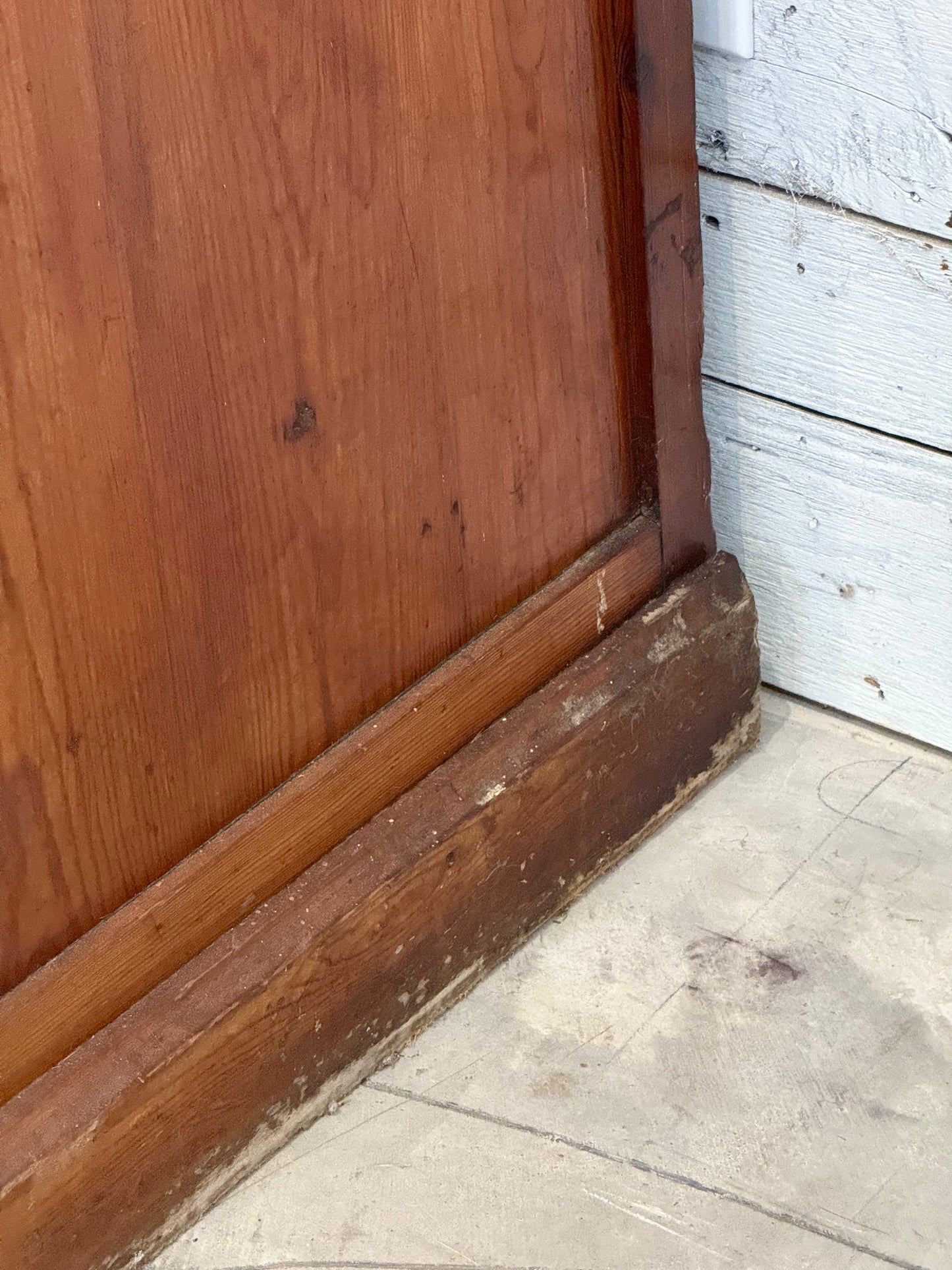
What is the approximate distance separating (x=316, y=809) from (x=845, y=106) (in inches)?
27.7

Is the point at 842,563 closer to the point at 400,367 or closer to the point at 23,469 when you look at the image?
the point at 400,367

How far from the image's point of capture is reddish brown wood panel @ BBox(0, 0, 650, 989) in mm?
988

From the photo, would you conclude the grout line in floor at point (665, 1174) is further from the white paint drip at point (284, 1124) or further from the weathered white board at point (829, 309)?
the weathered white board at point (829, 309)

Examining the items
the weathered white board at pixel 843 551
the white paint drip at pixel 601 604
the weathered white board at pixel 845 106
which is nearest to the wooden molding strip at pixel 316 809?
the white paint drip at pixel 601 604

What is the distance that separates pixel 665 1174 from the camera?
4.08 feet

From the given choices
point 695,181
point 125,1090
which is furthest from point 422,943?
point 695,181

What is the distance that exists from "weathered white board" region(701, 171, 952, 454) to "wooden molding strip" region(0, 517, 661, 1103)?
0.19 m

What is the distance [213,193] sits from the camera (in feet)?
3.43

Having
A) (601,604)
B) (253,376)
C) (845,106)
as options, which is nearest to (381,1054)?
(601,604)

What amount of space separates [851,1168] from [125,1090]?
53 centimetres

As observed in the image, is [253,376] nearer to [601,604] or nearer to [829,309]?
[601,604]

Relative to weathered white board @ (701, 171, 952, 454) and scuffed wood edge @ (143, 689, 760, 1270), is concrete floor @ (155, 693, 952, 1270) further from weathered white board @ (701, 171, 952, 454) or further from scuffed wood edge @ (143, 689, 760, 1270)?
weathered white board @ (701, 171, 952, 454)

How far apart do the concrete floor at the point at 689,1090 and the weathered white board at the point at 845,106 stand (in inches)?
22.2

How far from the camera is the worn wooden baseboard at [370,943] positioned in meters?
1.14
